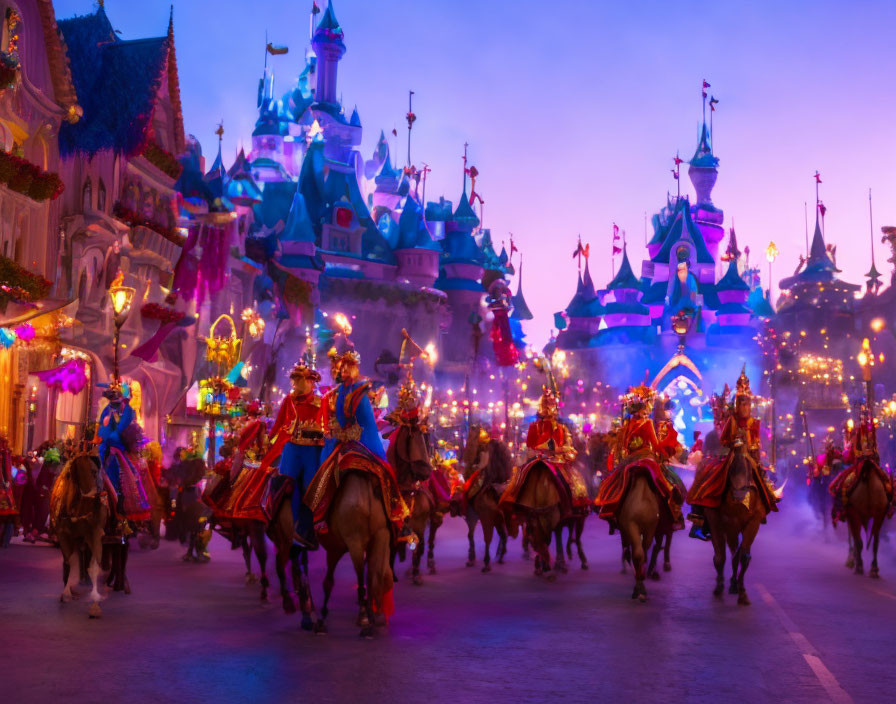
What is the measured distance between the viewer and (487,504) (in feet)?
62.1

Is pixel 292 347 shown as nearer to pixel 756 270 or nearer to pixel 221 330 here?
pixel 221 330

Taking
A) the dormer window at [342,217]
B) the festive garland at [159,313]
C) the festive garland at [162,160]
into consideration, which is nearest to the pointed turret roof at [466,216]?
the dormer window at [342,217]

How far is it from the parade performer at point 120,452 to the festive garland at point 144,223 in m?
19.9

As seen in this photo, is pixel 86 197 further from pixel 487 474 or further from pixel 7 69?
pixel 487 474

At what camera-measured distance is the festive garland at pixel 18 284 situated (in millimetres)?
24000

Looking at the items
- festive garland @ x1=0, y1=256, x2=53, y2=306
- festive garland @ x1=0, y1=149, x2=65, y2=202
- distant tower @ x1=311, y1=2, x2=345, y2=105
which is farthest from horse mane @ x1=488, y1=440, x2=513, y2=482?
distant tower @ x1=311, y1=2, x2=345, y2=105

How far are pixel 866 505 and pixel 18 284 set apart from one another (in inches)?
665

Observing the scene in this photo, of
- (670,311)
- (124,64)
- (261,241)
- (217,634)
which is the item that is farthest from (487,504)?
(670,311)

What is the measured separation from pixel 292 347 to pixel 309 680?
4998cm

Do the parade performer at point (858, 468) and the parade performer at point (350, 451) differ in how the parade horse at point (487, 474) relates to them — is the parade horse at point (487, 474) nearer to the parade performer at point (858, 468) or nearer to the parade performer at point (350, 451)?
the parade performer at point (858, 468)

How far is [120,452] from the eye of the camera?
1396 centimetres

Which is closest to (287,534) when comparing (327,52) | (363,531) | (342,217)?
(363,531)

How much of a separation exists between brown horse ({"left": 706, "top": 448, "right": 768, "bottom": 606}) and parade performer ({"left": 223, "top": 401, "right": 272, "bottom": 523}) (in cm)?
555

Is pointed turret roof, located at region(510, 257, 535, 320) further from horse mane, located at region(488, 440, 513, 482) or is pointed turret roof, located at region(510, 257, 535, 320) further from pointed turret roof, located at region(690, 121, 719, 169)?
horse mane, located at region(488, 440, 513, 482)
